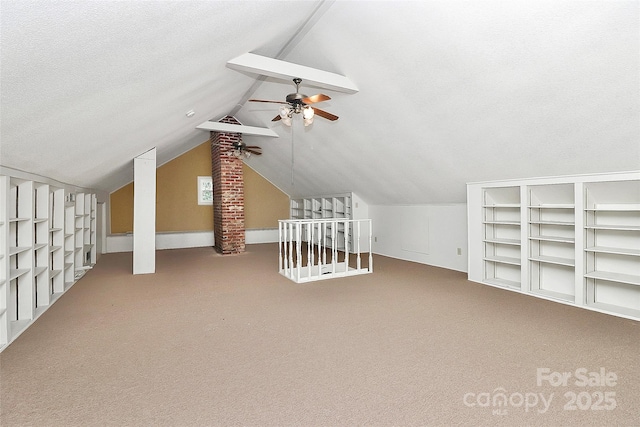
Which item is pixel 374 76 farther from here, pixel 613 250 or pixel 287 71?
pixel 613 250

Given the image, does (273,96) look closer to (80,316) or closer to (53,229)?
(53,229)

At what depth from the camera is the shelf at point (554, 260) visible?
3.89 meters

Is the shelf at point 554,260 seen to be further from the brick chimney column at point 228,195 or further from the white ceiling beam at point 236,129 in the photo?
the brick chimney column at point 228,195

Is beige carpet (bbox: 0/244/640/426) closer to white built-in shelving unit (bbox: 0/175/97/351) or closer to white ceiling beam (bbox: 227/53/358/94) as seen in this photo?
white built-in shelving unit (bbox: 0/175/97/351)

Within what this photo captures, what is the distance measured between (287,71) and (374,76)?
1145mm

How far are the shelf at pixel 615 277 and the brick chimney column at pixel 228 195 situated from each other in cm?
709

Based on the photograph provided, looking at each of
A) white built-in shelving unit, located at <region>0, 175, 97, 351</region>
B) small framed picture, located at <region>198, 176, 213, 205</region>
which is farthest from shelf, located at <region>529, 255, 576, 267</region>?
small framed picture, located at <region>198, 176, 213, 205</region>

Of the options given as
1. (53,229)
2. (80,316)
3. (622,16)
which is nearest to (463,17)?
(622,16)

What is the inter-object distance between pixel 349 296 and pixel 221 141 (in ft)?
19.0

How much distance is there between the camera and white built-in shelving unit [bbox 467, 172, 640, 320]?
3605 mm

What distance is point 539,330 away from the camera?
3.03m

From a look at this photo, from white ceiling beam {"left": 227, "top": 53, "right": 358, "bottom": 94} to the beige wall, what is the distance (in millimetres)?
6327

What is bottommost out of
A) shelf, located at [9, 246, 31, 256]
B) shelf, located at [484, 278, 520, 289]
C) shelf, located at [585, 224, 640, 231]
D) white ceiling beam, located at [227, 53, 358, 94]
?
shelf, located at [484, 278, 520, 289]

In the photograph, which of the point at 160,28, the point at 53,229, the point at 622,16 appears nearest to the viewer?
the point at 160,28
